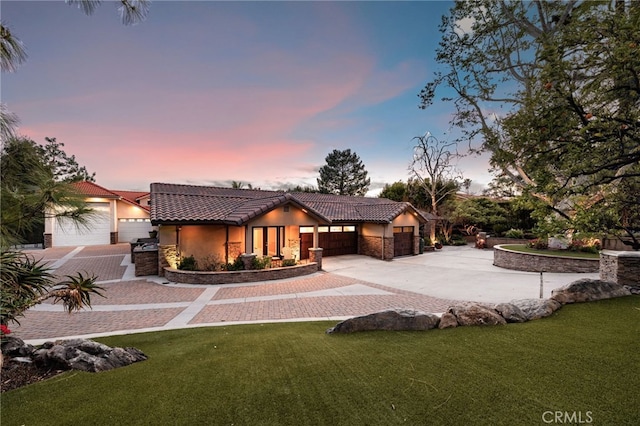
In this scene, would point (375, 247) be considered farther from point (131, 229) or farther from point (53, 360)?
point (131, 229)

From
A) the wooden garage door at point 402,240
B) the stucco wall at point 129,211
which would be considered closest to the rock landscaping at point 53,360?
the wooden garage door at point 402,240

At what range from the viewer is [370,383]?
3.51m

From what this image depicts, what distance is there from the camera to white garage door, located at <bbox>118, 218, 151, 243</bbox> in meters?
25.7

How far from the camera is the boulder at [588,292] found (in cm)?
678

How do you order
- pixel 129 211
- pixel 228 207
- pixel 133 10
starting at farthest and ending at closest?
pixel 129 211 → pixel 228 207 → pixel 133 10

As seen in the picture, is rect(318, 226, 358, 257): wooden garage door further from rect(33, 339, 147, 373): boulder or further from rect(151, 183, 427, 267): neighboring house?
rect(33, 339, 147, 373): boulder

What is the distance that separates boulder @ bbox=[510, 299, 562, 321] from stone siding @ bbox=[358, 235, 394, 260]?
39.3 ft

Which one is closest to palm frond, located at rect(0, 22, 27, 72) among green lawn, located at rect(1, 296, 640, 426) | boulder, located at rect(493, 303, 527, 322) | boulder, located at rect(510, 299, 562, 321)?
green lawn, located at rect(1, 296, 640, 426)

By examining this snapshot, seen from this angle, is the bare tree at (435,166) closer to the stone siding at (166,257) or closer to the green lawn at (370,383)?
the stone siding at (166,257)

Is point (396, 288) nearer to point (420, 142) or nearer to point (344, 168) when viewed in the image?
point (420, 142)

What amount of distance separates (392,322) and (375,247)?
1355 centimetres

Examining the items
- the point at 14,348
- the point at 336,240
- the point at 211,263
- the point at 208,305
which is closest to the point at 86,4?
the point at 14,348

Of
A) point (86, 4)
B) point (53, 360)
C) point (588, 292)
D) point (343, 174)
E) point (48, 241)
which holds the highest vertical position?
point (343, 174)

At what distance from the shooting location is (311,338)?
18.2 ft
